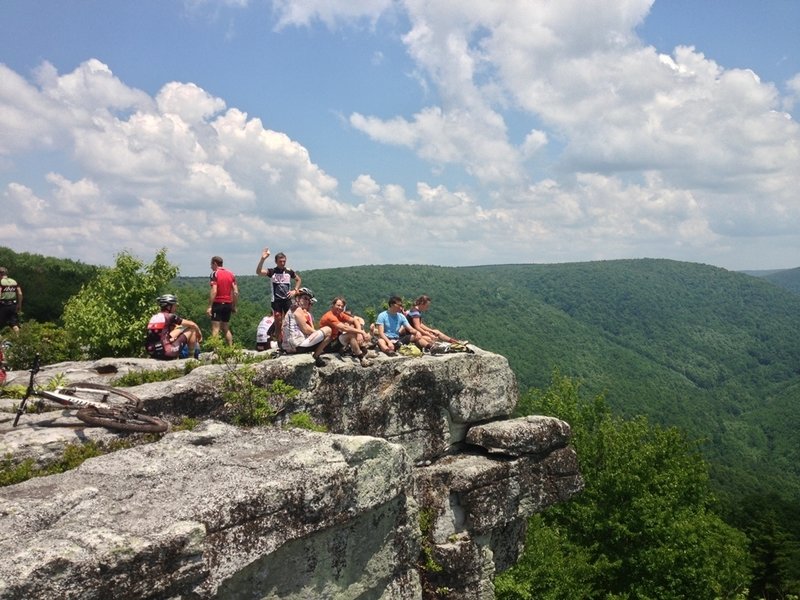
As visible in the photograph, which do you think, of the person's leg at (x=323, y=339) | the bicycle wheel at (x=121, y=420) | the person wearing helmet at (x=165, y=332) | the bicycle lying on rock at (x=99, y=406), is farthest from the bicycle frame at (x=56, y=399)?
the person's leg at (x=323, y=339)

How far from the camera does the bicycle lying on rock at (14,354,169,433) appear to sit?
8680mm

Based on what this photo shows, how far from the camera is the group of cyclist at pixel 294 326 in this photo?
499 inches

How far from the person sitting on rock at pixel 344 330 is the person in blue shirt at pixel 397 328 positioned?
156 cm

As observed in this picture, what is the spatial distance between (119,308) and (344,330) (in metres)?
6.72

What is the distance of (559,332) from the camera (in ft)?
648

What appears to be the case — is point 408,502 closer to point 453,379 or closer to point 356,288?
point 453,379

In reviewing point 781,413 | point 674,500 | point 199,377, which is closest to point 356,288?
point 781,413

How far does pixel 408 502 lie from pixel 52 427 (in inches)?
231

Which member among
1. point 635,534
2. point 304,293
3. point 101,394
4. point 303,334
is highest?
point 304,293

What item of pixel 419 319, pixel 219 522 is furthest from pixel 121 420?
pixel 419 319

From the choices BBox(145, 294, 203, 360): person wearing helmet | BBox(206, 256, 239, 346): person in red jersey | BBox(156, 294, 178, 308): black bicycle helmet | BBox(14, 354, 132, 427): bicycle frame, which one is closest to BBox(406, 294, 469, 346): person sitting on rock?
BBox(206, 256, 239, 346): person in red jersey

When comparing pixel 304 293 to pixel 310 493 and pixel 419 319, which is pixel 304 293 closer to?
pixel 419 319

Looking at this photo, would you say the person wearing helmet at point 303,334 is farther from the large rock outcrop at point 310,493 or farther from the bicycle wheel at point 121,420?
the bicycle wheel at point 121,420

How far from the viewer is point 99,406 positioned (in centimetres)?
880
